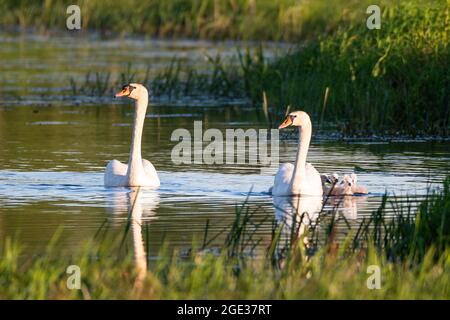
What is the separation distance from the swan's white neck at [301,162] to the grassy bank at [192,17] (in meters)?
17.2

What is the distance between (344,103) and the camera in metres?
20.4

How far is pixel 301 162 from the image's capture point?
14617mm

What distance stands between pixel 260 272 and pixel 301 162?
18.3 feet

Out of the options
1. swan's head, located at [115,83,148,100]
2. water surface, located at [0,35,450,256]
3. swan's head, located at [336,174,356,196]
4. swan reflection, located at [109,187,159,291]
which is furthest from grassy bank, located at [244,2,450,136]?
swan reflection, located at [109,187,159,291]

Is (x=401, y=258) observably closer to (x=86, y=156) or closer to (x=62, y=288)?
(x=62, y=288)

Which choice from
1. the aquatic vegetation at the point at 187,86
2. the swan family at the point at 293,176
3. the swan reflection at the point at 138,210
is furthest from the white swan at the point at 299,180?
the aquatic vegetation at the point at 187,86

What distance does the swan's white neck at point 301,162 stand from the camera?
1442cm

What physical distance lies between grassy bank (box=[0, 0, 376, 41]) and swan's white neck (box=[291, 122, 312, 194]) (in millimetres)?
17202

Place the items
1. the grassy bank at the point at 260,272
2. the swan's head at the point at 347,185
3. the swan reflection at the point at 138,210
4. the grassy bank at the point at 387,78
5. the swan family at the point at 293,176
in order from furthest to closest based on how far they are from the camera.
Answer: the grassy bank at the point at 387,78 → the swan family at the point at 293,176 → the swan's head at the point at 347,185 → the swan reflection at the point at 138,210 → the grassy bank at the point at 260,272

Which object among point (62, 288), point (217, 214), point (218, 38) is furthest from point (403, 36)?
point (218, 38)

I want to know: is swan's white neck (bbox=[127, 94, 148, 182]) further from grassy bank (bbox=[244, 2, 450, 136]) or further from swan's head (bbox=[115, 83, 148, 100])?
grassy bank (bbox=[244, 2, 450, 136])


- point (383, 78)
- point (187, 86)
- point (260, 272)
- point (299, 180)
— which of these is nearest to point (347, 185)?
point (299, 180)

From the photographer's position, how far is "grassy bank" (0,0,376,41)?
3441cm

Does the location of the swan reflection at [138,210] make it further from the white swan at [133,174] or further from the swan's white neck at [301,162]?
the swan's white neck at [301,162]
